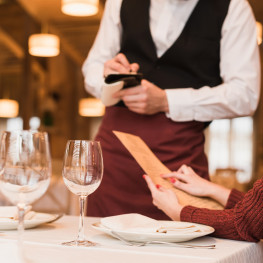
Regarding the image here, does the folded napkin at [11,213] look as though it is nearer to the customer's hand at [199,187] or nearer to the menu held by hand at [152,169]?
the menu held by hand at [152,169]

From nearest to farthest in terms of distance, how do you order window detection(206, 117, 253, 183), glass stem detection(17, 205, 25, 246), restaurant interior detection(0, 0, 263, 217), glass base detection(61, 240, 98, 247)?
glass stem detection(17, 205, 25, 246), glass base detection(61, 240, 98, 247), restaurant interior detection(0, 0, 263, 217), window detection(206, 117, 253, 183)

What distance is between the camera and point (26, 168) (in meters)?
0.84

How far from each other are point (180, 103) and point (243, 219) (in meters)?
0.69

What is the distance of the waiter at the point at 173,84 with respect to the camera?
71.3 inches

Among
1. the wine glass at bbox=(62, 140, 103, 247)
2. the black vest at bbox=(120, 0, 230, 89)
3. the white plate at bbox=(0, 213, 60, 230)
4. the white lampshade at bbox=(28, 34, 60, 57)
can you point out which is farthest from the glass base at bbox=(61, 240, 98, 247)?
the white lampshade at bbox=(28, 34, 60, 57)

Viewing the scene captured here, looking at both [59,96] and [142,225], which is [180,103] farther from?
[59,96]

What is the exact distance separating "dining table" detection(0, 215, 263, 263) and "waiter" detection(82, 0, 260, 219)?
592 mm

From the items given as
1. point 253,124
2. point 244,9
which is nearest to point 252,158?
point 253,124

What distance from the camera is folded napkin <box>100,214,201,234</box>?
44.5 inches

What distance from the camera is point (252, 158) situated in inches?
624

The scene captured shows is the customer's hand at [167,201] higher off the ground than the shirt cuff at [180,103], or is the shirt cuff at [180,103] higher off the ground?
the shirt cuff at [180,103]

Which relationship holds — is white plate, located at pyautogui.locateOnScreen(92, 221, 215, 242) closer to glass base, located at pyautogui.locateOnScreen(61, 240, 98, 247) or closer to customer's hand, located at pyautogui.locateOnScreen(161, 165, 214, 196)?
glass base, located at pyautogui.locateOnScreen(61, 240, 98, 247)

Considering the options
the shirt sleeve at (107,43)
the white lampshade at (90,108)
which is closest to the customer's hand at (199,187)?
the shirt sleeve at (107,43)

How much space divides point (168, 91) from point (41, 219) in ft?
2.36
